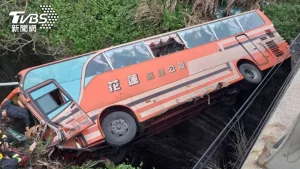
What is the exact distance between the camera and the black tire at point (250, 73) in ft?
32.4

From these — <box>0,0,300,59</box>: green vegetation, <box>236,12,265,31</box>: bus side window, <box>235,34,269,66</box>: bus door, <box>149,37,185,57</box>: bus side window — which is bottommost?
<box>235,34,269,66</box>: bus door

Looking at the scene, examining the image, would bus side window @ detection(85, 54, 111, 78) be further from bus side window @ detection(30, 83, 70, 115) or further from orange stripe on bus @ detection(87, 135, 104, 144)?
orange stripe on bus @ detection(87, 135, 104, 144)

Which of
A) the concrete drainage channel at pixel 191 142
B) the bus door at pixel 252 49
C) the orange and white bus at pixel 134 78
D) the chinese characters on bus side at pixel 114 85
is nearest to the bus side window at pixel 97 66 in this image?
the orange and white bus at pixel 134 78

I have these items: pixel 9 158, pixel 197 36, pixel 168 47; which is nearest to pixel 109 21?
pixel 168 47

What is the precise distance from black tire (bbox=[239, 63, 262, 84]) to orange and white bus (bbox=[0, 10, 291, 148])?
0.03 m

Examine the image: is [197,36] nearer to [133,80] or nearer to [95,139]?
[133,80]

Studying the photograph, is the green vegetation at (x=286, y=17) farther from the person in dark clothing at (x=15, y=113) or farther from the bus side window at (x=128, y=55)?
the person in dark clothing at (x=15, y=113)

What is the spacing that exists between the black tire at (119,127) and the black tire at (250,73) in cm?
343

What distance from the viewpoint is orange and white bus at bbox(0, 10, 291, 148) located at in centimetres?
771

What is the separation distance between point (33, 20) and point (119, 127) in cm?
571

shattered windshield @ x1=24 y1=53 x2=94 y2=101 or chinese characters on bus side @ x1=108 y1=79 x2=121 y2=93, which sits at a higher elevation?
shattered windshield @ x1=24 y1=53 x2=94 y2=101

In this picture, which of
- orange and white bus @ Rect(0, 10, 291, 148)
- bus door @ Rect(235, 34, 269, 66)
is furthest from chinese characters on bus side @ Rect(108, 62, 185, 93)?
bus door @ Rect(235, 34, 269, 66)

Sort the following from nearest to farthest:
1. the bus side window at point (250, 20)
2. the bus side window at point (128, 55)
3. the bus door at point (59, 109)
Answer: the bus door at point (59, 109), the bus side window at point (128, 55), the bus side window at point (250, 20)

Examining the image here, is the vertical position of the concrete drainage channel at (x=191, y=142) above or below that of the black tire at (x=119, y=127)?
below
